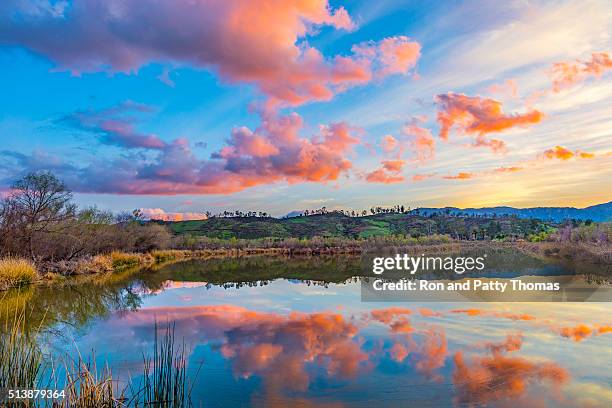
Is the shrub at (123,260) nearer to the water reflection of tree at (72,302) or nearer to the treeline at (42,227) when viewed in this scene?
the treeline at (42,227)

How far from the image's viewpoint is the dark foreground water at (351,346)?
6.64 meters

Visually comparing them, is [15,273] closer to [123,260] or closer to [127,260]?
[123,260]

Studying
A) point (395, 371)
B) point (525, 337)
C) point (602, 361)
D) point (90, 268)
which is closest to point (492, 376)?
point (395, 371)

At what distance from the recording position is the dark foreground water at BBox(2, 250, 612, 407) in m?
6.64

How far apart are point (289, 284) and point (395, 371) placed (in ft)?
49.6

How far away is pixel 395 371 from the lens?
766 centimetres

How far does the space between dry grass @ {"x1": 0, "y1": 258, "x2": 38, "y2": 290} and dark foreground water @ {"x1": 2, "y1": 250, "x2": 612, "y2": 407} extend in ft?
4.96

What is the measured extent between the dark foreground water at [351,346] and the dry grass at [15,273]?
4.96 feet

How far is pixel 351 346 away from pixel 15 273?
16.8 metres

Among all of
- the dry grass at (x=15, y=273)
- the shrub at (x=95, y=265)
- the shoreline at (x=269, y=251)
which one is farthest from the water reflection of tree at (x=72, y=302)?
the shrub at (x=95, y=265)

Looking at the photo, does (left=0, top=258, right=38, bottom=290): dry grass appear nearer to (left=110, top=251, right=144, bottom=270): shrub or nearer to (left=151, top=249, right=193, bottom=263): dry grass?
(left=110, top=251, right=144, bottom=270): shrub

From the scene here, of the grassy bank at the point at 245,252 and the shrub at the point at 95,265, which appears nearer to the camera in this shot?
the grassy bank at the point at 245,252

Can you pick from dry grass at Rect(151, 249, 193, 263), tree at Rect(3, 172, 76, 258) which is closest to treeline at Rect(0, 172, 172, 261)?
tree at Rect(3, 172, 76, 258)

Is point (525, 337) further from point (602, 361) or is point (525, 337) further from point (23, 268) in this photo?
point (23, 268)
